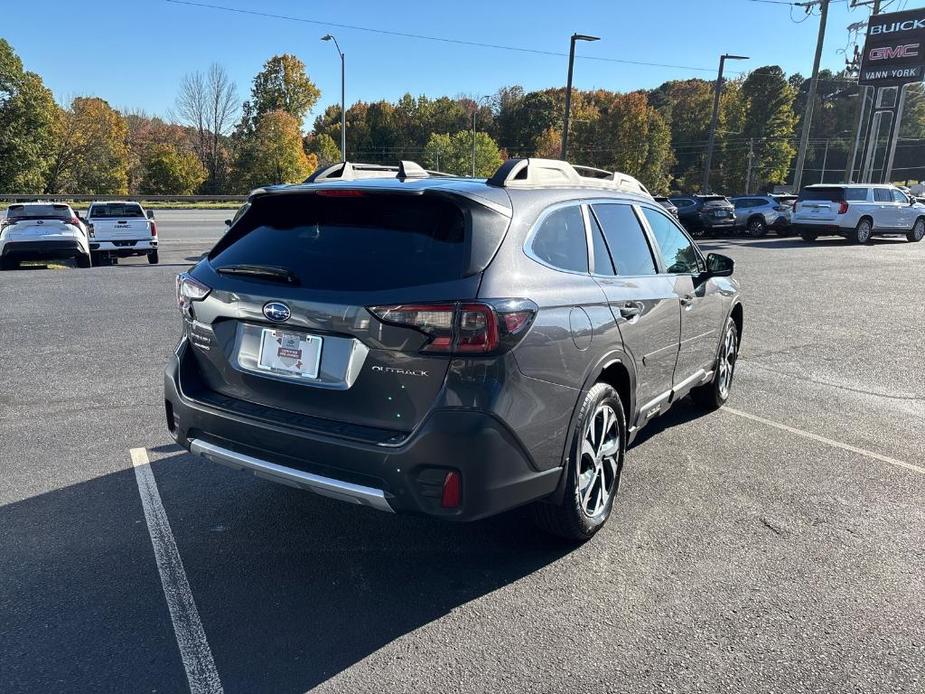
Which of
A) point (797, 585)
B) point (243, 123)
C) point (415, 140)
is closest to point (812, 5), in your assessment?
point (797, 585)

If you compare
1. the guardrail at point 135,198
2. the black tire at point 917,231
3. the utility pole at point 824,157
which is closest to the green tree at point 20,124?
the guardrail at point 135,198

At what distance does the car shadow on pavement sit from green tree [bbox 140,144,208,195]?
67543 mm

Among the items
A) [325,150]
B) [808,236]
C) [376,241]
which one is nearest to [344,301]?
[376,241]

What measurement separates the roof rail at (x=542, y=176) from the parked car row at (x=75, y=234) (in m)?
13.7

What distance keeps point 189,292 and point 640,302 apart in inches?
94.1

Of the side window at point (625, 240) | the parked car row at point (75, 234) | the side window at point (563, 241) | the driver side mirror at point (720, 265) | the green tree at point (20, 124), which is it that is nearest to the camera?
the side window at point (563, 241)

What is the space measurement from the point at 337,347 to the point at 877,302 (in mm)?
11542

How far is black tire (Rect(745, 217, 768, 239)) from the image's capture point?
88.8ft

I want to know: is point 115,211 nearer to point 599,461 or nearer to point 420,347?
point 599,461

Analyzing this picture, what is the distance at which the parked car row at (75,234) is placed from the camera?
14.3m

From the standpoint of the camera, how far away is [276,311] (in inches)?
117

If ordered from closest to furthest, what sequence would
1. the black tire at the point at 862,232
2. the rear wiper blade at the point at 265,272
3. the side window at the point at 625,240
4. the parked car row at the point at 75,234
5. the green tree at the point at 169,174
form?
the rear wiper blade at the point at 265,272 < the side window at the point at 625,240 < the parked car row at the point at 75,234 < the black tire at the point at 862,232 < the green tree at the point at 169,174

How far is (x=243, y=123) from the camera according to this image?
294ft

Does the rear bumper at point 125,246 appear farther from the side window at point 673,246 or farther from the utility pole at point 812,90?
the utility pole at point 812,90
